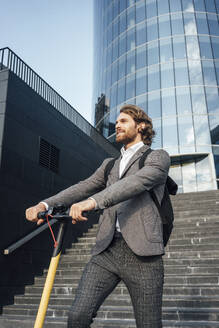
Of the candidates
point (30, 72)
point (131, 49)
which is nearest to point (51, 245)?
point (30, 72)

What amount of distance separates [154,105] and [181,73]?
3072mm

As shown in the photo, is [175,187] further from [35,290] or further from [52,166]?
[52,166]

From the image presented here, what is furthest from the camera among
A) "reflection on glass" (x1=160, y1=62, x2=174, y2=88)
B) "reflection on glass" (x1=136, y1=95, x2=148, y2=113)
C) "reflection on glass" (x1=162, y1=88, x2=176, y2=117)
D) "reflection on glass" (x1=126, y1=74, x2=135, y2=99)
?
"reflection on glass" (x1=126, y1=74, x2=135, y2=99)

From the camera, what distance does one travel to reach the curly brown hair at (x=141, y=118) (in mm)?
2148

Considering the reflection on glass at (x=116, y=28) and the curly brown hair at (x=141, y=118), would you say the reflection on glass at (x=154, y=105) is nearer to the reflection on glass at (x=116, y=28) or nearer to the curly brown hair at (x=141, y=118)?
the reflection on glass at (x=116, y=28)

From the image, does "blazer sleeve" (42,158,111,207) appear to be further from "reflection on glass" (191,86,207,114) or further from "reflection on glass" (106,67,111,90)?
"reflection on glass" (106,67,111,90)

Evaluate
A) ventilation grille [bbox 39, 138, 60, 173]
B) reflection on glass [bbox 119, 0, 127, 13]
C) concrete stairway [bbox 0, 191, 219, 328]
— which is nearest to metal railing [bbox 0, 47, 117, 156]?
ventilation grille [bbox 39, 138, 60, 173]

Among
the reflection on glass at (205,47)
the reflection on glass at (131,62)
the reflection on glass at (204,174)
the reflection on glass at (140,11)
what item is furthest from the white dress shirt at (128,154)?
the reflection on glass at (140,11)

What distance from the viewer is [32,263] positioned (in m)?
7.06

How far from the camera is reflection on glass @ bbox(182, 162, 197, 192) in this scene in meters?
21.5

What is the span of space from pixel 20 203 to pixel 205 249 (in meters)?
4.00

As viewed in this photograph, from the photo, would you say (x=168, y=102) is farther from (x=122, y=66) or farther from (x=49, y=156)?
(x=49, y=156)

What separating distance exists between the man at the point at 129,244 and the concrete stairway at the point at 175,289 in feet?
9.49

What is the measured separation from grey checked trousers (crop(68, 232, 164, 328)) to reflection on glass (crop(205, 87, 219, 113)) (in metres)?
21.7
